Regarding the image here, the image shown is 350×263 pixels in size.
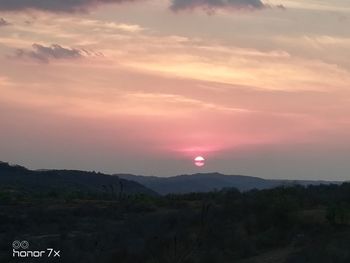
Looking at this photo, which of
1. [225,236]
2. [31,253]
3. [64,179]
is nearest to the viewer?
[31,253]

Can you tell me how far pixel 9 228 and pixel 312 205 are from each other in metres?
20.7

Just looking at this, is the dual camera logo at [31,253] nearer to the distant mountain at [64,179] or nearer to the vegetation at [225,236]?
the vegetation at [225,236]

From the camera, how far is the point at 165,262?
3102cm

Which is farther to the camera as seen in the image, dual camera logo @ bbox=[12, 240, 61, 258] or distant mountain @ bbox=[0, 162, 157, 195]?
distant mountain @ bbox=[0, 162, 157, 195]

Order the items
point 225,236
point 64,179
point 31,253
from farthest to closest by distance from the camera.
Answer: point 64,179
point 225,236
point 31,253

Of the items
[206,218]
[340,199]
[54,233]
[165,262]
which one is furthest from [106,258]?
[340,199]

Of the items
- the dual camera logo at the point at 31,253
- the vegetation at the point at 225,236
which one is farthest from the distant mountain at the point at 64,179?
the dual camera logo at the point at 31,253

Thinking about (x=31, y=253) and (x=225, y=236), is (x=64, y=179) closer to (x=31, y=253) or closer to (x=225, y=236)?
(x=225, y=236)

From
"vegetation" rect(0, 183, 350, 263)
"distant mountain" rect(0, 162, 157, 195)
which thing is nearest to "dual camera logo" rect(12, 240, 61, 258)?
"vegetation" rect(0, 183, 350, 263)

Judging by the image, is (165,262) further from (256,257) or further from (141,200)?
(141,200)

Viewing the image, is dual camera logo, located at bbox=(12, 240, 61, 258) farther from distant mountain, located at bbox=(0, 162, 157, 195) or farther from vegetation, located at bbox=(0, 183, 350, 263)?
distant mountain, located at bbox=(0, 162, 157, 195)

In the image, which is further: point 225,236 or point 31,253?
point 225,236

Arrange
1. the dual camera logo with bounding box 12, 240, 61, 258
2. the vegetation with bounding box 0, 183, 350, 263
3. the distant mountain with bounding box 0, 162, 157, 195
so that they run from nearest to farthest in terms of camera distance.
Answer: the dual camera logo with bounding box 12, 240, 61, 258 < the vegetation with bounding box 0, 183, 350, 263 < the distant mountain with bounding box 0, 162, 157, 195

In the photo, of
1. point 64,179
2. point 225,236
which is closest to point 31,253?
point 225,236
